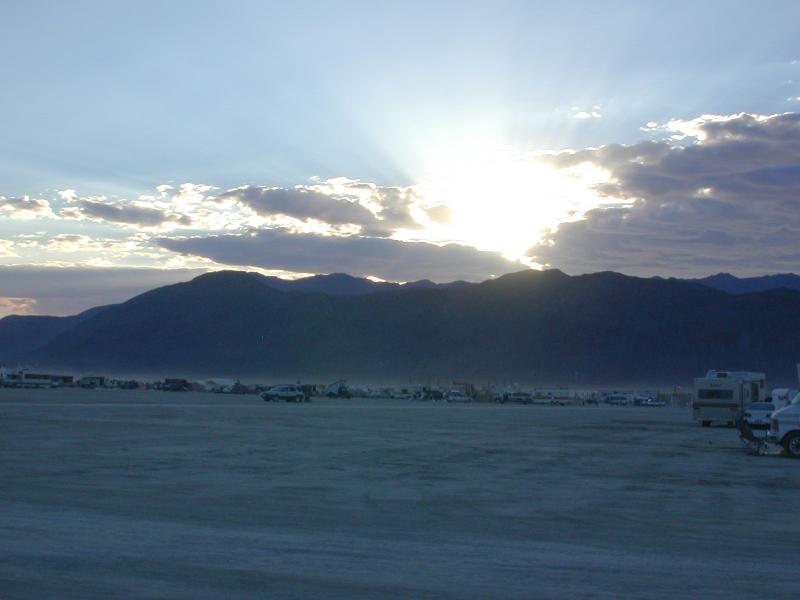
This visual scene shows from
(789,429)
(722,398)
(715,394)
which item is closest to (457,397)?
(715,394)

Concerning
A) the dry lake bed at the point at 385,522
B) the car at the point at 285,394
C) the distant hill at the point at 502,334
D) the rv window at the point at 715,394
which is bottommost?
the dry lake bed at the point at 385,522

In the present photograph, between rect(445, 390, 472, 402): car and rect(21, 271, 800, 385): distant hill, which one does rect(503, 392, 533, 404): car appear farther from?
rect(21, 271, 800, 385): distant hill

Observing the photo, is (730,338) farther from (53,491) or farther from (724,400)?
(53,491)

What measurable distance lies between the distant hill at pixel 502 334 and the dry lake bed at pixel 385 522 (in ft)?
450

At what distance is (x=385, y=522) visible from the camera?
13.6 meters

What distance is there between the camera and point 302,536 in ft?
40.0

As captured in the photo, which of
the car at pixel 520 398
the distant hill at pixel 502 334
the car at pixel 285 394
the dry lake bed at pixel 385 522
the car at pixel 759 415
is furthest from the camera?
the distant hill at pixel 502 334

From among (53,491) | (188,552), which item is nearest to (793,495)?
(188,552)

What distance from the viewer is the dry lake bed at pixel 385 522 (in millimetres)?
9625

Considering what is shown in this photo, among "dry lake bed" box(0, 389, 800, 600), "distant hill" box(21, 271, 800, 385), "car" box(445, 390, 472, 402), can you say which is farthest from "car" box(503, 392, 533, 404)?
"dry lake bed" box(0, 389, 800, 600)

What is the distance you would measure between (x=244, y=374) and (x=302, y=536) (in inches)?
6675

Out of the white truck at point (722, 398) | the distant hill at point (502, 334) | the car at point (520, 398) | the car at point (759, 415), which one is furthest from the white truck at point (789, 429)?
the distant hill at point (502, 334)

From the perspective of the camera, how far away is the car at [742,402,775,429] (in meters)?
34.4

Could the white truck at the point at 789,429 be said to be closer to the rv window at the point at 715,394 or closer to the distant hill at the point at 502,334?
the rv window at the point at 715,394
